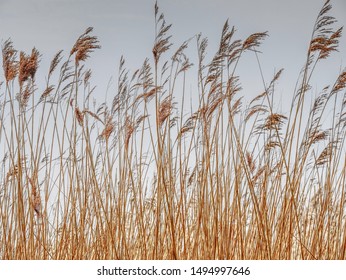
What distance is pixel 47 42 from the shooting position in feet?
10.3

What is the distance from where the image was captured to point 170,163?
2893 mm

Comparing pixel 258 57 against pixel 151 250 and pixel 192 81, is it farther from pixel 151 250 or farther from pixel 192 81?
pixel 151 250

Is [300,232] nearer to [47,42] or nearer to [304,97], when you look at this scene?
[304,97]

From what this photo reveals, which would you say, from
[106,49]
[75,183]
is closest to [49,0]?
[106,49]

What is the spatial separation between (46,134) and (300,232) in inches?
55.5

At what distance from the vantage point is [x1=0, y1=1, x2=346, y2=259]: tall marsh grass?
2910mm

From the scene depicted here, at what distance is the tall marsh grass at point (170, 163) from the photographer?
2910 millimetres

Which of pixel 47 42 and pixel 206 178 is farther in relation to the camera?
pixel 47 42

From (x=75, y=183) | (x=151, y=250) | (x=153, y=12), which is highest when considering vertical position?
(x=153, y=12)

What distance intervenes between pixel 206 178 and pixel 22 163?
962 mm

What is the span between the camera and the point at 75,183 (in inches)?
119

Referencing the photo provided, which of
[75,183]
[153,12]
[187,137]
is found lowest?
[75,183]

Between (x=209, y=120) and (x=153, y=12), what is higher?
(x=153, y=12)

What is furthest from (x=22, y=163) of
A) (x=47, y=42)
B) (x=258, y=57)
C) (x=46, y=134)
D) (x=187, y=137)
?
(x=258, y=57)
